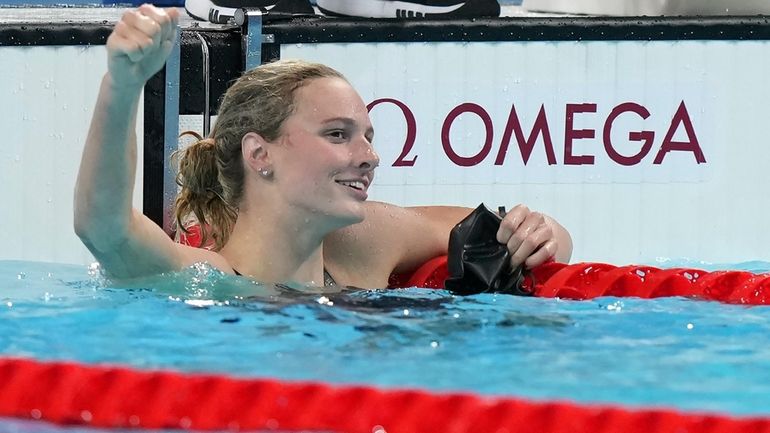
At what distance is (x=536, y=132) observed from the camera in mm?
3492

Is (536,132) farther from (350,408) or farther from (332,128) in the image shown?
(350,408)

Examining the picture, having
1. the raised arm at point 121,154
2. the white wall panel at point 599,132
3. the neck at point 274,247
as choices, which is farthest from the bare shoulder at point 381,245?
the white wall panel at point 599,132

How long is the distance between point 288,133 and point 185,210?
0.31m

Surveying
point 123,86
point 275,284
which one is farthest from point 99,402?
point 275,284

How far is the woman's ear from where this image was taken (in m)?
2.56

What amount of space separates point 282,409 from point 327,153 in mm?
881

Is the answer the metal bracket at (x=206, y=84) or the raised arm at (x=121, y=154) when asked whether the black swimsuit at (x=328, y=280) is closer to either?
the raised arm at (x=121, y=154)

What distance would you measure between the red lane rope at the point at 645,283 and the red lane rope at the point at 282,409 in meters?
1.00

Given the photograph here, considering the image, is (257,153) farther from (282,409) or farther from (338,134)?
(282,409)

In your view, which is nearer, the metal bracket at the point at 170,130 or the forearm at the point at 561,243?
the forearm at the point at 561,243

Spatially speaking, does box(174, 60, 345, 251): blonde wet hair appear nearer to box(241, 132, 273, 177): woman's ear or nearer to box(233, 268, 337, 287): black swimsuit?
box(241, 132, 273, 177): woman's ear

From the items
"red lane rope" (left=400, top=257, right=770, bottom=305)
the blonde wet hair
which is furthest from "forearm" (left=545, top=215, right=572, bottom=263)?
the blonde wet hair

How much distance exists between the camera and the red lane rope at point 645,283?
8.59ft

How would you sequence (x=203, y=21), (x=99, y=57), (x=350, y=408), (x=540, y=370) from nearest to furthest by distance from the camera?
(x=350, y=408)
(x=540, y=370)
(x=99, y=57)
(x=203, y=21)
